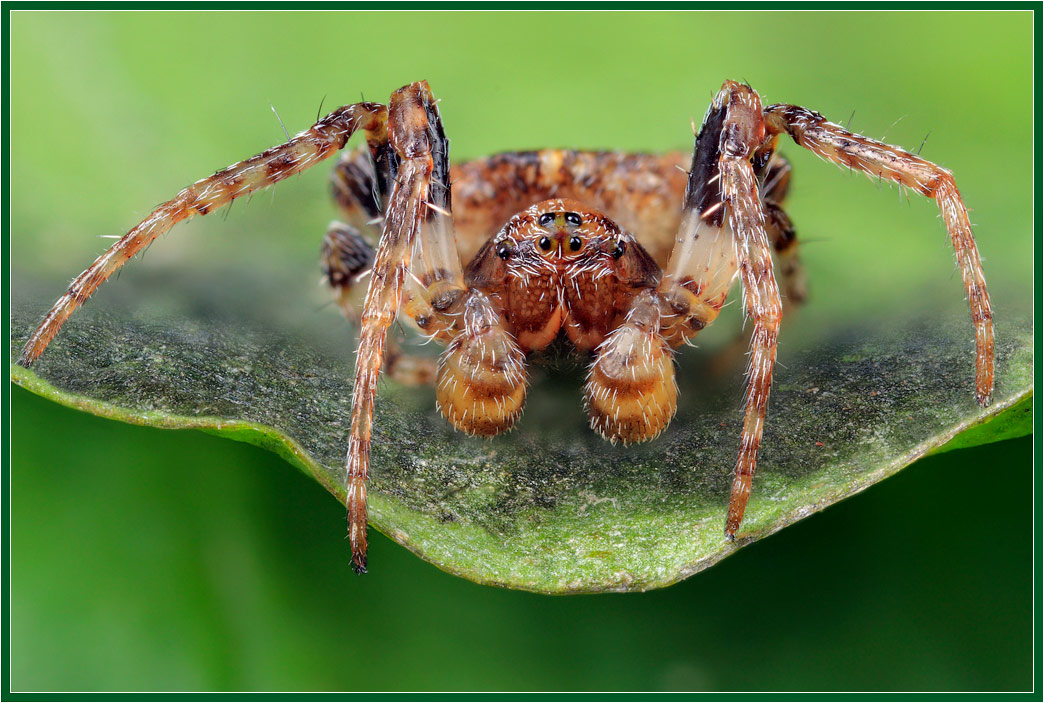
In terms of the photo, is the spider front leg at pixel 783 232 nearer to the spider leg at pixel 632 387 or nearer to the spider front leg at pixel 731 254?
the spider front leg at pixel 731 254

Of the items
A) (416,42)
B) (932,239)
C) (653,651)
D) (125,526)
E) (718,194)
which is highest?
(416,42)

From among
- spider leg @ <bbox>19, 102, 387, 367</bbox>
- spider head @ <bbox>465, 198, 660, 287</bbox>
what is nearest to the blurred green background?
spider leg @ <bbox>19, 102, 387, 367</bbox>

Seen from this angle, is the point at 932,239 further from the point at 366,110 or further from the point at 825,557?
the point at 366,110

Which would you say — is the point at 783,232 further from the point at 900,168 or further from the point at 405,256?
the point at 405,256

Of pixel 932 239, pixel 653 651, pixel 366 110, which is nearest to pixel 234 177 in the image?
pixel 366 110

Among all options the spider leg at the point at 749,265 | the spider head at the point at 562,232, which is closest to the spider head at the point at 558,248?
the spider head at the point at 562,232

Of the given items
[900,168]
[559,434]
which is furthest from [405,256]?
[900,168]
